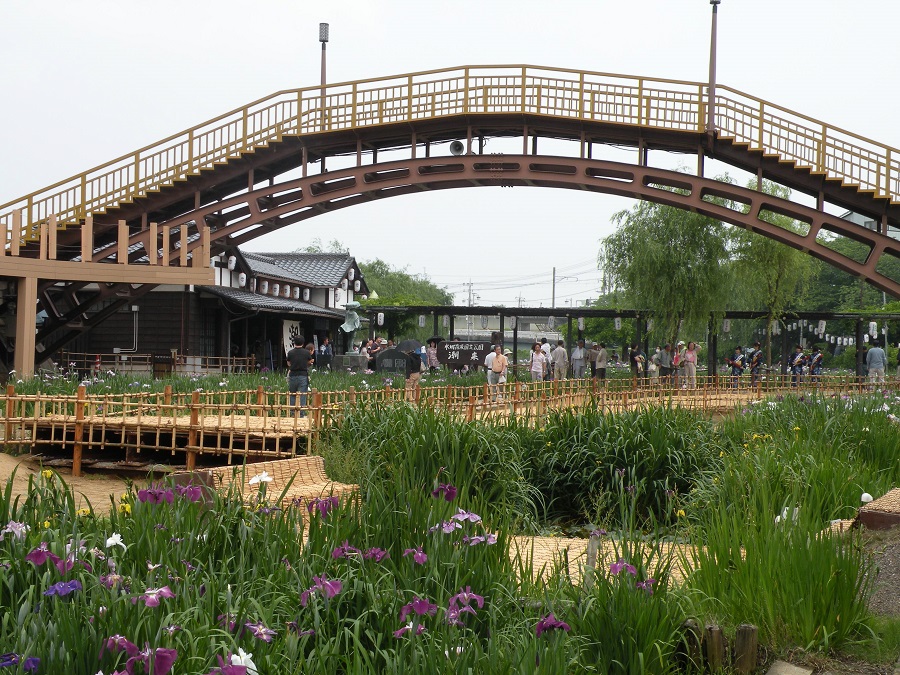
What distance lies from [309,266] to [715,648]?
46.1m

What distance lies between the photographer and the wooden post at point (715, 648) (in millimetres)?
4207

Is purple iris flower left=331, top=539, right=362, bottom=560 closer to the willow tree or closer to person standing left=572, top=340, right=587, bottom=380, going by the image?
person standing left=572, top=340, right=587, bottom=380

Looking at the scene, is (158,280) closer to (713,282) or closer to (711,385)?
(711,385)

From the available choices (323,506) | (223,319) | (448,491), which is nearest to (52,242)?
(223,319)

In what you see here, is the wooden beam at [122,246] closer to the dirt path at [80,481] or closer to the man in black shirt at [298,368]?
the man in black shirt at [298,368]

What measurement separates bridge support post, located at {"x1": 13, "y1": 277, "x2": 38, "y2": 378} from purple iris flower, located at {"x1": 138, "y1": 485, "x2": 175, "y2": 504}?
18038 millimetres

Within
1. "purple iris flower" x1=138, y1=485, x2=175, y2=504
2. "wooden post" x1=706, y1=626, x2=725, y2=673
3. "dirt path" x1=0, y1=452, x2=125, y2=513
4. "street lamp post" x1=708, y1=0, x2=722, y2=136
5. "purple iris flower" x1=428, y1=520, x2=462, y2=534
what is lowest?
"dirt path" x1=0, y1=452, x2=125, y2=513

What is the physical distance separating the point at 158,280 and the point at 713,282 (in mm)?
19754

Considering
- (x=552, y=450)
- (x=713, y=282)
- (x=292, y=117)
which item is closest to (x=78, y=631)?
(x=552, y=450)

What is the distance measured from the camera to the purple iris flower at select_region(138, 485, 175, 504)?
453 cm

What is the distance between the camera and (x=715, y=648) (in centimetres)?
421

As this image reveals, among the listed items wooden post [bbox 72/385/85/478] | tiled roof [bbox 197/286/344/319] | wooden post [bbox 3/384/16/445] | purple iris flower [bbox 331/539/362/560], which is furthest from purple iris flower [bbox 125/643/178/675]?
tiled roof [bbox 197/286/344/319]

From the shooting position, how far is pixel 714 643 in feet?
13.8

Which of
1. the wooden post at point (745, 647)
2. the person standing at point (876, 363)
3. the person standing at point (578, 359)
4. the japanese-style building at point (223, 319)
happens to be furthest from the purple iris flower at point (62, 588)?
the japanese-style building at point (223, 319)
